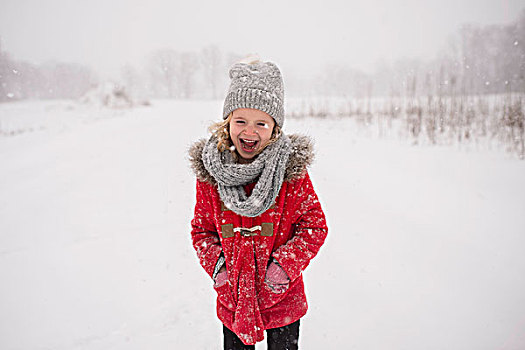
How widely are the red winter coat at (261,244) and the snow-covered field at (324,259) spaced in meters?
1.06

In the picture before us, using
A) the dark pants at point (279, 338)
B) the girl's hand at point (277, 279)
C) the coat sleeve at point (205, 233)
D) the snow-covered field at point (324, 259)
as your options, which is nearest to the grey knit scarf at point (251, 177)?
the coat sleeve at point (205, 233)

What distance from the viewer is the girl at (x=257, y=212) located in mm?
1361

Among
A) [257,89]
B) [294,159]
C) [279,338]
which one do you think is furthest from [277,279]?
[257,89]

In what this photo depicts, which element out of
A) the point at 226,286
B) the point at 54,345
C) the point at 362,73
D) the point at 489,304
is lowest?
the point at 54,345

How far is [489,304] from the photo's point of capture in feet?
8.00

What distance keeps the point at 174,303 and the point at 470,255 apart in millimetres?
2964

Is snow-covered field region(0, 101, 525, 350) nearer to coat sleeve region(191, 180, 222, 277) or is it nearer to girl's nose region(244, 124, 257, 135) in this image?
coat sleeve region(191, 180, 222, 277)

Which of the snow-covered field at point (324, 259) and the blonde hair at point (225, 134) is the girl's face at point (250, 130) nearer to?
the blonde hair at point (225, 134)

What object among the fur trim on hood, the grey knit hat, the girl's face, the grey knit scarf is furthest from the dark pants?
the grey knit hat

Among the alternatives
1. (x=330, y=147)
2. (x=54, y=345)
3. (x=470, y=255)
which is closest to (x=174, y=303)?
(x=54, y=345)

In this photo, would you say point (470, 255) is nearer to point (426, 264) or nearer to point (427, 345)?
point (426, 264)

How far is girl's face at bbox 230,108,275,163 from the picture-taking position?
1.40 meters

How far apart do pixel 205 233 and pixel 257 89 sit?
793mm

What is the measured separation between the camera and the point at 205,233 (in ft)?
5.00
